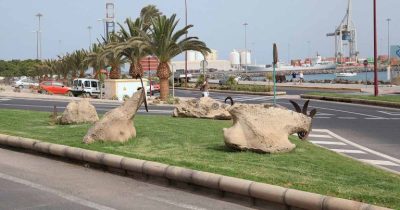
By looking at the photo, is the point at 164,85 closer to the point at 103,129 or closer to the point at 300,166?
the point at 103,129

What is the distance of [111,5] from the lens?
3260 inches

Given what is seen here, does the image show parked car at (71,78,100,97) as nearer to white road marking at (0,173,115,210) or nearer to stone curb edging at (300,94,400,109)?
stone curb edging at (300,94,400,109)

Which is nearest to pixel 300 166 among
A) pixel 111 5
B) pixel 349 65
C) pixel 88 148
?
pixel 88 148

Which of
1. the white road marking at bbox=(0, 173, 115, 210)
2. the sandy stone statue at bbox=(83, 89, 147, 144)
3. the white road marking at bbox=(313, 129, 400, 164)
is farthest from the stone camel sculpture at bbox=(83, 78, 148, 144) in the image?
the white road marking at bbox=(313, 129, 400, 164)

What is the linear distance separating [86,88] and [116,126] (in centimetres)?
3903

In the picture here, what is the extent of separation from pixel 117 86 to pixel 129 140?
30896mm

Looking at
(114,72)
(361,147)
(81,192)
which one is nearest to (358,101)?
(361,147)

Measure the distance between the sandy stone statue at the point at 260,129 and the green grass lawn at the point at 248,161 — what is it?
193 millimetres

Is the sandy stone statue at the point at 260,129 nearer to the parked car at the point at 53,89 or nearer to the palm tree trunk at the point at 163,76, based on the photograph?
the palm tree trunk at the point at 163,76

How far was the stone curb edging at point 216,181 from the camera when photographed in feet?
21.5

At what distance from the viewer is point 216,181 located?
786cm

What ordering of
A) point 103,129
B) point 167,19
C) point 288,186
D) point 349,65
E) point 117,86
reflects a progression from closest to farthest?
point 288,186 < point 103,129 < point 167,19 < point 117,86 < point 349,65

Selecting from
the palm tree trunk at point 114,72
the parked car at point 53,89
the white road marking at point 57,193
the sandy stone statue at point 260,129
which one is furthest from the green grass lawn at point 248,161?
the parked car at point 53,89

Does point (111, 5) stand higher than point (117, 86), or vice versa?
point (111, 5)
